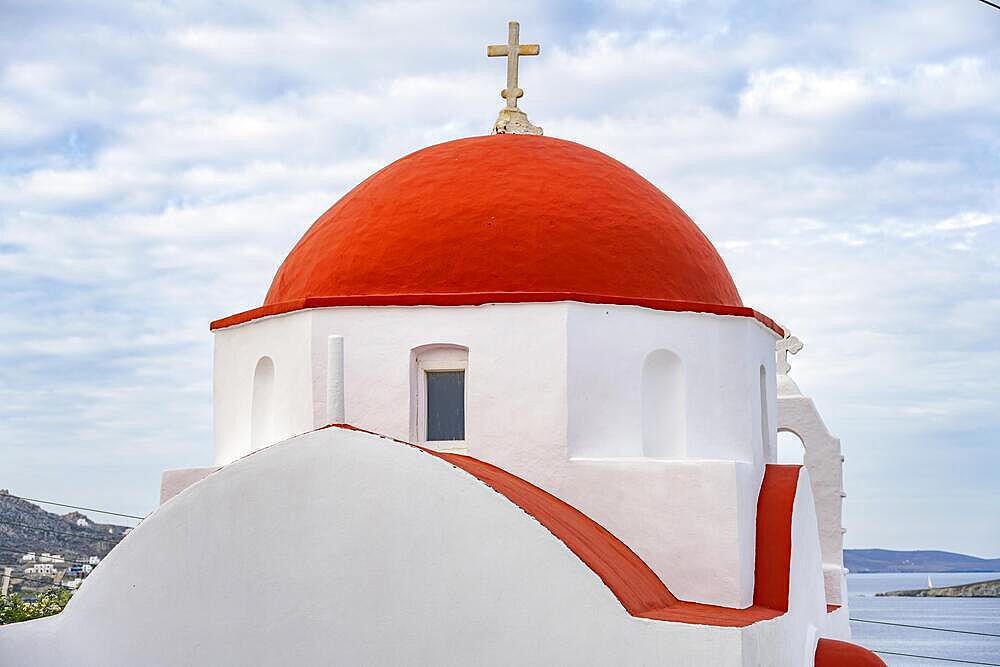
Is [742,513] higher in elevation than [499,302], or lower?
lower

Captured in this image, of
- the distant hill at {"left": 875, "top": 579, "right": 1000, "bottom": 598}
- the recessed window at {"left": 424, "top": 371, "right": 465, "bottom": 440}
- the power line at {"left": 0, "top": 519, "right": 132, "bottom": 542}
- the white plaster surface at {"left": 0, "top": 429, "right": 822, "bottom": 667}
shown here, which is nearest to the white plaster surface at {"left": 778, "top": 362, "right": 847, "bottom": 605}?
the recessed window at {"left": 424, "top": 371, "right": 465, "bottom": 440}

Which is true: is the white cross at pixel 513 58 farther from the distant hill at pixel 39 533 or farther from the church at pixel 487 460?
the distant hill at pixel 39 533

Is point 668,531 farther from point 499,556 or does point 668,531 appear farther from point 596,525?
point 499,556

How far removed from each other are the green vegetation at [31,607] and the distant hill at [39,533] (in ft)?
29.4

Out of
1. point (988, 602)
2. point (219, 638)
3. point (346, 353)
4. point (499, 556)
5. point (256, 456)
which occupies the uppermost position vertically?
point (346, 353)

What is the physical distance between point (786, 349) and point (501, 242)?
539 cm

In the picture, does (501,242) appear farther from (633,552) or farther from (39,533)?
(39,533)

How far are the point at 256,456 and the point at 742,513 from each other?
3158mm

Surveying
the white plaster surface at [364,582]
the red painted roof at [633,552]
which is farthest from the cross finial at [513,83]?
the white plaster surface at [364,582]

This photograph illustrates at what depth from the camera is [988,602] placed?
471 ft

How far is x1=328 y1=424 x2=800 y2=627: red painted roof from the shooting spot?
7.09 meters

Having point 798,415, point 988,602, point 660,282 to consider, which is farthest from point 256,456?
point 988,602

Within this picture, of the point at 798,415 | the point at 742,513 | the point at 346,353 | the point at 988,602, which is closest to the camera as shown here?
the point at 742,513

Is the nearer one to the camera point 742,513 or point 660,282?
point 742,513
